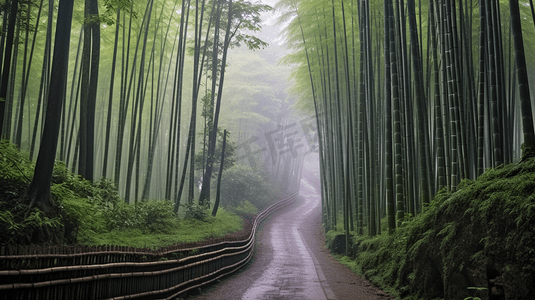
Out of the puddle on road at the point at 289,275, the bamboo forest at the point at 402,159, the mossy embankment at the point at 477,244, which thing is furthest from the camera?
the puddle on road at the point at 289,275

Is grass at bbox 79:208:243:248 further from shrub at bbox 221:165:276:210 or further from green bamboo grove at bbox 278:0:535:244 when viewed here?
shrub at bbox 221:165:276:210

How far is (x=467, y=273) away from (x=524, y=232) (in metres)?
0.76

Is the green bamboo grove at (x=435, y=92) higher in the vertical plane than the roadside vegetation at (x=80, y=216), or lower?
higher

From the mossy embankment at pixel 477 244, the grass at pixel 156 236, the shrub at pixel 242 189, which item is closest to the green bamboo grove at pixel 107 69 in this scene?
the grass at pixel 156 236

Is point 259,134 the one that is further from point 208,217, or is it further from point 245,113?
point 208,217

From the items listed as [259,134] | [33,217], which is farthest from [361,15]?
[259,134]

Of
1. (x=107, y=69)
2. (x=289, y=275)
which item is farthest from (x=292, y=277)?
(x=107, y=69)

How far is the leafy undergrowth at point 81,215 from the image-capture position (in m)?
3.79

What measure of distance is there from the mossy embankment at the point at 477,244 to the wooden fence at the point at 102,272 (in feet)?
8.75

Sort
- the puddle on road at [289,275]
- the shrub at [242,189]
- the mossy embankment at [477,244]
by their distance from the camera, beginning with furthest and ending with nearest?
the shrub at [242,189], the puddle on road at [289,275], the mossy embankment at [477,244]

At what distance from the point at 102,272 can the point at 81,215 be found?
1830mm

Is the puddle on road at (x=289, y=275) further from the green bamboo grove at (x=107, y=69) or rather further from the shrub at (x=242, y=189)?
the shrub at (x=242, y=189)

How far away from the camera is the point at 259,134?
25547 mm

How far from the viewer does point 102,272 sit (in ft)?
10.2
